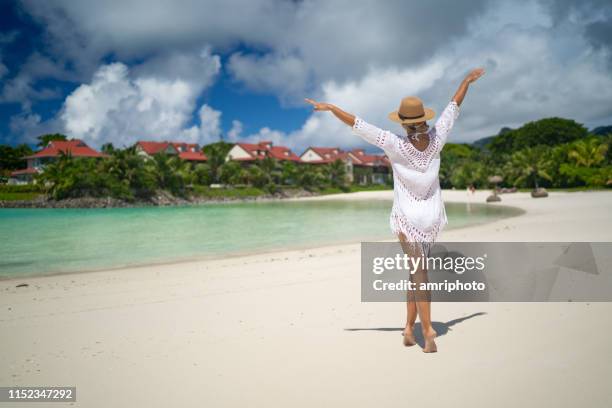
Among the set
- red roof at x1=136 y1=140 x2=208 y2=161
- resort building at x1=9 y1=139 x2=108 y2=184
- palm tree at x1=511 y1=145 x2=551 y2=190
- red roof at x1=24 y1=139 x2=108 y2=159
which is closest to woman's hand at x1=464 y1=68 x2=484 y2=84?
palm tree at x1=511 y1=145 x2=551 y2=190

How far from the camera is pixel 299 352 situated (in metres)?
3.68

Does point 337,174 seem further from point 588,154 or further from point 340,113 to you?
point 340,113

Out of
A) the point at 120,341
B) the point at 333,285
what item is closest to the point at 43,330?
the point at 120,341

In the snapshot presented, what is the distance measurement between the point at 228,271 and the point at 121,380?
554cm

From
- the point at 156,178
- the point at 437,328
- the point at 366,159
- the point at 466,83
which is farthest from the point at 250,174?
the point at 466,83

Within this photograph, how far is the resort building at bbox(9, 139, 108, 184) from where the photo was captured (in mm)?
64875

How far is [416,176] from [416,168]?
0.22 ft

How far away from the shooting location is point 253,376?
3.22m

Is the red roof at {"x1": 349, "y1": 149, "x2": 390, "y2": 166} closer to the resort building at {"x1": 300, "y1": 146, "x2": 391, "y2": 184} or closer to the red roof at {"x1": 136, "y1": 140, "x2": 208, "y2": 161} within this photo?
the resort building at {"x1": 300, "y1": 146, "x2": 391, "y2": 184}

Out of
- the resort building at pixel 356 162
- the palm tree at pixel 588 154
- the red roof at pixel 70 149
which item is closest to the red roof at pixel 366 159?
the resort building at pixel 356 162

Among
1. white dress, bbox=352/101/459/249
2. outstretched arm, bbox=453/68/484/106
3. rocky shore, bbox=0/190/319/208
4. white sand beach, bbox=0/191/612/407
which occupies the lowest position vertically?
white sand beach, bbox=0/191/612/407

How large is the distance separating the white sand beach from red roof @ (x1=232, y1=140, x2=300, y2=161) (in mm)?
72125

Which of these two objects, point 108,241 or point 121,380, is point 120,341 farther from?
point 108,241

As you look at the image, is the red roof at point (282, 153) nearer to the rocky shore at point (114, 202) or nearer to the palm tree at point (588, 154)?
the rocky shore at point (114, 202)
